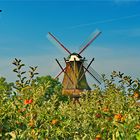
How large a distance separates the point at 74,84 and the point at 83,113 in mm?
47739

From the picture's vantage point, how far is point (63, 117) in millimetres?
7062

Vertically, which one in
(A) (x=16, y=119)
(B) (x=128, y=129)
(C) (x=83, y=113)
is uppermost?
(C) (x=83, y=113)

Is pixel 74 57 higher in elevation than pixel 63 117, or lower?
higher

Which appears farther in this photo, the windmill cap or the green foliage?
the windmill cap

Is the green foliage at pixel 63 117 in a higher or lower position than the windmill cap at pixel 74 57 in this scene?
lower

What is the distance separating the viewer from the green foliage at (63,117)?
17.4ft

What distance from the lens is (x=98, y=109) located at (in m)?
8.34

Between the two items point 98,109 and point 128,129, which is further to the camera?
point 98,109

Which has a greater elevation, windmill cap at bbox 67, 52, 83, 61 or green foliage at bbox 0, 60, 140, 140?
windmill cap at bbox 67, 52, 83, 61

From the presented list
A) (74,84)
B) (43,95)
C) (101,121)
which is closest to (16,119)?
(43,95)

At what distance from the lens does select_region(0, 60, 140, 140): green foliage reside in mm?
5308

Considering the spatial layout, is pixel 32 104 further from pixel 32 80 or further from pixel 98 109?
pixel 98 109

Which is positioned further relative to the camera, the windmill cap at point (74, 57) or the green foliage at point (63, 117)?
the windmill cap at point (74, 57)

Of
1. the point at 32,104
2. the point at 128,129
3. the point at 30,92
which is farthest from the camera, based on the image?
the point at 30,92
